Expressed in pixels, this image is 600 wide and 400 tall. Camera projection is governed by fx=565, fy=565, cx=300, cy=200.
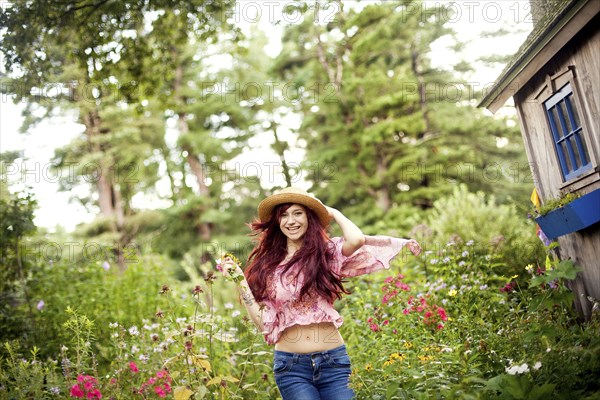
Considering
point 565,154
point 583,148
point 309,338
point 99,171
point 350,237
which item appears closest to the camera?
point 309,338

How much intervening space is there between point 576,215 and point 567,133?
89 centimetres

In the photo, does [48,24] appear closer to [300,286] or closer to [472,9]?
[300,286]

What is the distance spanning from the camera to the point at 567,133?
188 inches

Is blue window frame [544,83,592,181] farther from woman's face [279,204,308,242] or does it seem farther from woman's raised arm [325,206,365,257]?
woman's face [279,204,308,242]

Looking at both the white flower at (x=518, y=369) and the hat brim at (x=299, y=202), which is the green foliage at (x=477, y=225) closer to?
the hat brim at (x=299, y=202)

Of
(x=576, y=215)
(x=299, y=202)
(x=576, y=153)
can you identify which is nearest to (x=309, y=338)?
(x=299, y=202)

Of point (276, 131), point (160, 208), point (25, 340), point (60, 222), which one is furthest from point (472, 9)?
point (60, 222)

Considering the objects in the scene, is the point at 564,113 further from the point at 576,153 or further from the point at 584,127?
the point at 584,127

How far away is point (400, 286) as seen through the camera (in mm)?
5801

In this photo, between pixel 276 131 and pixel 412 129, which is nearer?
pixel 412 129

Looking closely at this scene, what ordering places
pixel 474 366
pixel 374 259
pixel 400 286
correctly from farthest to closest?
pixel 400 286, pixel 374 259, pixel 474 366

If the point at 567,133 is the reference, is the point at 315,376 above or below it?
below

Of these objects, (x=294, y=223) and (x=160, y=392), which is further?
(x=160, y=392)

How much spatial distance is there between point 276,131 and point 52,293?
14041 millimetres
